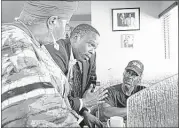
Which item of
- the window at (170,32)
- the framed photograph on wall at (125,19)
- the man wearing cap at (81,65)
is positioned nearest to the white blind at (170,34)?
the window at (170,32)

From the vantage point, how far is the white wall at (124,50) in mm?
1110

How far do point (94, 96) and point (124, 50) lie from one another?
10.7 inches

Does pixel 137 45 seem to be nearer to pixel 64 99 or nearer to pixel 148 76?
pixel 148 76

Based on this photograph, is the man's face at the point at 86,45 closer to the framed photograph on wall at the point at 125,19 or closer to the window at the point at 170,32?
the framed photograph on wall at the point at 125,19

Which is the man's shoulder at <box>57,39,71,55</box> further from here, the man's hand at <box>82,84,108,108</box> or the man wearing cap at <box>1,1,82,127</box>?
the man's hand at <box>82,84,108,108</box>

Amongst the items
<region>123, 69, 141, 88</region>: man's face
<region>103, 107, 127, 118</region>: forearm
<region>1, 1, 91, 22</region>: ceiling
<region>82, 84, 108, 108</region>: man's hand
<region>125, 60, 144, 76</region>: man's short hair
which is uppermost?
<region>1, 1, 91, 22</region>: ceiling

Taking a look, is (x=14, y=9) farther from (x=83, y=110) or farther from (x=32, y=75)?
(x=83, y=110)

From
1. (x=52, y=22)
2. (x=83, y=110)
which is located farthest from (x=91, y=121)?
(x=52, y=22)

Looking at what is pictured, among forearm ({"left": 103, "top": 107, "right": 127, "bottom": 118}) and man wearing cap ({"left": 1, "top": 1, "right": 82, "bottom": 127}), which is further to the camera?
forearm ({"left": 103, "top": 107, "right": 127, "bottom": 118})

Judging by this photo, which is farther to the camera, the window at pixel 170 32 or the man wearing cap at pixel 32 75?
the window at pixel 170 32

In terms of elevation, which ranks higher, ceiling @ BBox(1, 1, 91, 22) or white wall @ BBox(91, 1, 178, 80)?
ceiling @ BBox(1, 1, 91, 22)

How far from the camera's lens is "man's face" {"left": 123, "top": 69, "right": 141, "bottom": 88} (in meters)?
1.12

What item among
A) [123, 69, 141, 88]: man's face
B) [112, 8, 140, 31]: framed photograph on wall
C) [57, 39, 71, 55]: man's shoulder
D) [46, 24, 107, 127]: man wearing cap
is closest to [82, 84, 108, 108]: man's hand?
[46, 24, 107, 127]: man wearing cap

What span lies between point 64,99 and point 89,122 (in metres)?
0.17
